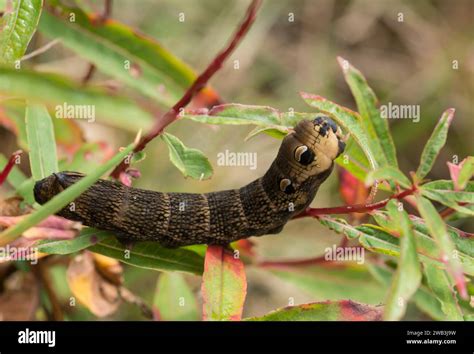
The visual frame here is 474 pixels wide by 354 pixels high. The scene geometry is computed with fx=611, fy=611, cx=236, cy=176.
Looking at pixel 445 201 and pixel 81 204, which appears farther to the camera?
pixel 81 204

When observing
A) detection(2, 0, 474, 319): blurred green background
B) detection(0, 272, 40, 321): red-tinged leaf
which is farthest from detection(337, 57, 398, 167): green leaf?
detection(2, 0, 474, 319): blurred green background

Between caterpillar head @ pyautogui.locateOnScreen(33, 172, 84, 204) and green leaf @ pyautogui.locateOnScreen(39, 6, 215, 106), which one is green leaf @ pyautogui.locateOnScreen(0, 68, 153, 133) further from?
caterpillar head @ pyautogui.locateOnScreen(33, 172, 84, 204)

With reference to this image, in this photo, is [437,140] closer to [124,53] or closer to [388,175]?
[388,175]

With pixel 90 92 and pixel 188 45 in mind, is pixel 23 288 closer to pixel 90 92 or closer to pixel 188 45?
pixel 90 92

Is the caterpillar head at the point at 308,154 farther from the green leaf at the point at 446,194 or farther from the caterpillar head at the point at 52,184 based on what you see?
the caterpillar head at the point at 52,184

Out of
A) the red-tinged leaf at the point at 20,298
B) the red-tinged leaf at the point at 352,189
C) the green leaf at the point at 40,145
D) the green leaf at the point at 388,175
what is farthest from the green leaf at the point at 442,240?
the red-tinged leaf at the point at 20,298
